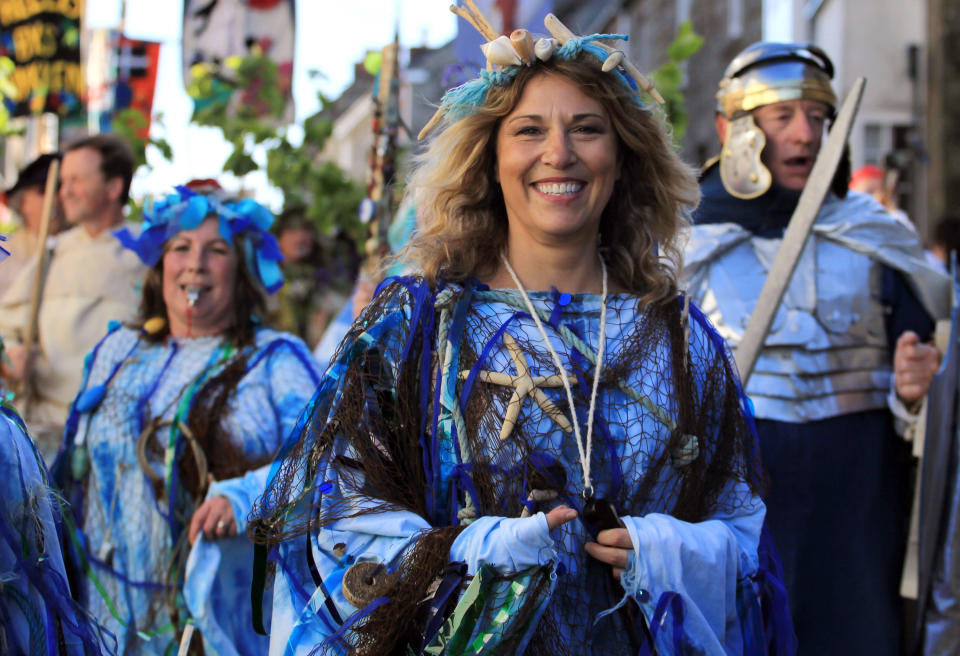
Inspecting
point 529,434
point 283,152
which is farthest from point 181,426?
point 283,152

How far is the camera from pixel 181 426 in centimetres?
405

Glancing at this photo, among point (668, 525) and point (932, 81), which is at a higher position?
point (932, 81)

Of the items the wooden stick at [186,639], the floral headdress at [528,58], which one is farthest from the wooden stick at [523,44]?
the wooden stick at [186,639]

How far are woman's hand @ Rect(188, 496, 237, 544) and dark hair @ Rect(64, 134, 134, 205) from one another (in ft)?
8.49

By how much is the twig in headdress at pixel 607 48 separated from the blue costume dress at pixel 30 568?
1.41 m

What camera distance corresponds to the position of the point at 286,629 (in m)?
2.55

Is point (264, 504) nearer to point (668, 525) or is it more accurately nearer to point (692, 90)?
point (668, 525)

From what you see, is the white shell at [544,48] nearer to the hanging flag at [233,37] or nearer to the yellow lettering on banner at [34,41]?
the hanging flag at [233,37]

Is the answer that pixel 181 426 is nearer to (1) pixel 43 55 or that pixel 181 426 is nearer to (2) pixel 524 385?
(2) pixel 524 385

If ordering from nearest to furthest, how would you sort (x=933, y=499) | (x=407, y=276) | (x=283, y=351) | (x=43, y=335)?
1. (x=407, y=276)
2. (x=283, y=351)
3. (x=933, y=499)
4. (x=43, y=335)

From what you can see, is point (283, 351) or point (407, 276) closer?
point (407, 276)

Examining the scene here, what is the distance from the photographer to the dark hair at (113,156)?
5.84m

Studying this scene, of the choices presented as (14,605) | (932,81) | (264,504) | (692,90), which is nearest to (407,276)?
(264,504)

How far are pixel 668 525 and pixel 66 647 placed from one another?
1.25 meters
